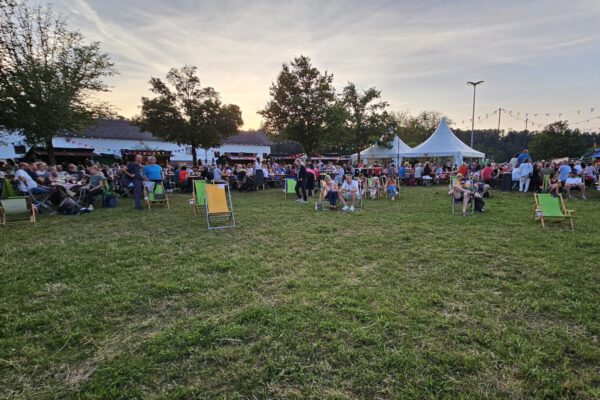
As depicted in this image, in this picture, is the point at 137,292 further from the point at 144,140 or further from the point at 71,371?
the point at 144,140

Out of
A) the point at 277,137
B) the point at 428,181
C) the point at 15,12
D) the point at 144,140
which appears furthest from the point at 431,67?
the point at 144,140

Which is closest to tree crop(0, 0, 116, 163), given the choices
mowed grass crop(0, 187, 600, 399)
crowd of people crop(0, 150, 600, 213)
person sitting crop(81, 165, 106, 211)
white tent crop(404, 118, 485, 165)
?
crowd of people crop(0, 150, 600, 213)

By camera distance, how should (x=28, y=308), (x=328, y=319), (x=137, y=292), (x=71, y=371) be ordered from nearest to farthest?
(x=71, y=371), (x=328, y=319), (x=28, y=308), (x=137, y=292)

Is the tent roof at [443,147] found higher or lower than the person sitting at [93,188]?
higher

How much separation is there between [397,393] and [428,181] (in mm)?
15961

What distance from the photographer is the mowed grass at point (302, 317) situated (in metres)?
1.91

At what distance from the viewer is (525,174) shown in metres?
12.0

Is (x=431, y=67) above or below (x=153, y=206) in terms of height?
above

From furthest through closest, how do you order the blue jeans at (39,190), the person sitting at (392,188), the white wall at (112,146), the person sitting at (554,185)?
the white wall at (112,146), the person sitting at (392,188), the person sitting at (554,185), the blue jeans at (39,190)

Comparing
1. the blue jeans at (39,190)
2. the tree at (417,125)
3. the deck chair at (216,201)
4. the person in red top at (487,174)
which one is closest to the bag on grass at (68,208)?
the blue jeans at (39,190)

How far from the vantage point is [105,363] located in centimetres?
210

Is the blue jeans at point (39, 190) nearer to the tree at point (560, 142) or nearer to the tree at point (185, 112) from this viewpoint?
the tree at point (185, 112)

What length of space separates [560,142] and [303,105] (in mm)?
48401

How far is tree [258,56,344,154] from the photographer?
73.7 ft
